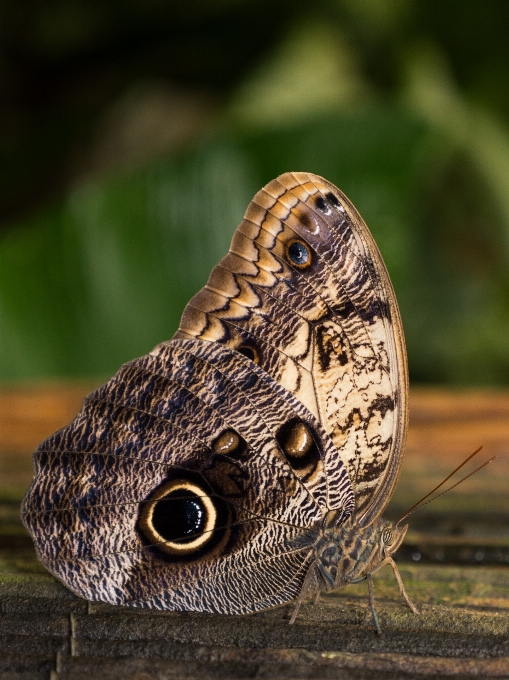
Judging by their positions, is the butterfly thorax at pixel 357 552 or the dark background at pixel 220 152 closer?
the butterfly thorax at pixel 357 552

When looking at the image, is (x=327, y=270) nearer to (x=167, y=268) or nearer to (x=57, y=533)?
(x=57, y=533)

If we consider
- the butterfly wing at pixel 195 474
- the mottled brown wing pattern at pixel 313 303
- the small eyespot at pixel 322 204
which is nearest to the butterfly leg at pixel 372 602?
the butterfly wing at pixel 195 474

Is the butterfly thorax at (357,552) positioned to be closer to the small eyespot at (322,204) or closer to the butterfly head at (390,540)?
the butterfly head at (390,540)

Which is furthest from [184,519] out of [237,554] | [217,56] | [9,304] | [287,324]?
[217,56]

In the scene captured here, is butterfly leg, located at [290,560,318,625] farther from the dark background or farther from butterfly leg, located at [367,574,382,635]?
the dark background

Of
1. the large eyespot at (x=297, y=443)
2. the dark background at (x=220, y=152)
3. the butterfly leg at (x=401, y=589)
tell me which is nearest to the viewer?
the butterfly leg at (x=401, y=589)

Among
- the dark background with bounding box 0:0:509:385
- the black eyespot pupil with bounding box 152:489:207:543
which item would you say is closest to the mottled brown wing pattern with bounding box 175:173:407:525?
the black eyespot pupil with bounding box 152:489:207:543
